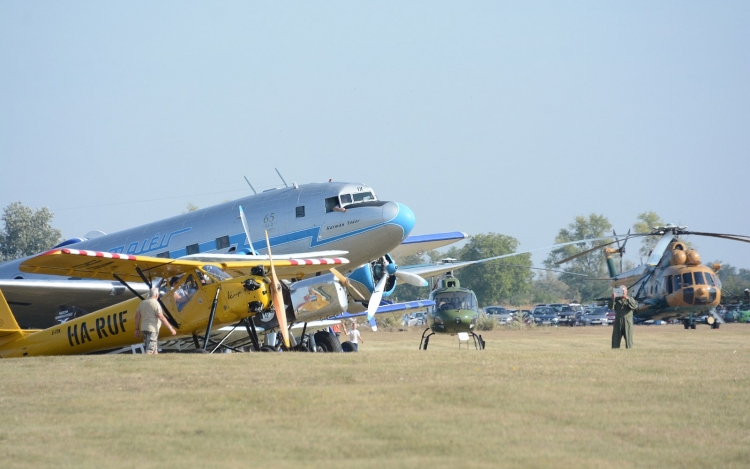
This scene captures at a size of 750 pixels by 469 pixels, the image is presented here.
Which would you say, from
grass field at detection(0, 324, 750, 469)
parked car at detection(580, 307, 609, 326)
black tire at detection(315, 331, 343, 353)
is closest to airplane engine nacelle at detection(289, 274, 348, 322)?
black tire at detection(315, 331, 343, 353)

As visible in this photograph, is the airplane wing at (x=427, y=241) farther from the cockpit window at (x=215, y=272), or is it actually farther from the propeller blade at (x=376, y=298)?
the cockpit window at (x=215, y=272)

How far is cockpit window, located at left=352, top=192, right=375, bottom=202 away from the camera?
2481cm

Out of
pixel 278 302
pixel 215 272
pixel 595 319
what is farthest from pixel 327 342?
pixel 595 319

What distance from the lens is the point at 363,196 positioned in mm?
25078

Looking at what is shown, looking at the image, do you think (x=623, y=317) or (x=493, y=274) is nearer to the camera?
(x=623, y=317)

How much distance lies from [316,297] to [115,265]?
4.16 meters

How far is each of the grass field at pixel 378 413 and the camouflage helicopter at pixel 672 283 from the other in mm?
29098

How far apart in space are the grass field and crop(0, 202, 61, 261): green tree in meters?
95.9

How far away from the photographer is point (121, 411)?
10.4 meters

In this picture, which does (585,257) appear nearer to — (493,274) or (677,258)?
(493,274)

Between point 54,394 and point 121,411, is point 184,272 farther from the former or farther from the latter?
point 121,411

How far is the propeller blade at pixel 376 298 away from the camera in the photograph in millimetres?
23609

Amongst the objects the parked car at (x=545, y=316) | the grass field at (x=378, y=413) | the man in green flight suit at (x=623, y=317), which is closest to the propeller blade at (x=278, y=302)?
the grass field at (x=378, y=413)

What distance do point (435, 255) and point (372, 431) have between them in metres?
171
